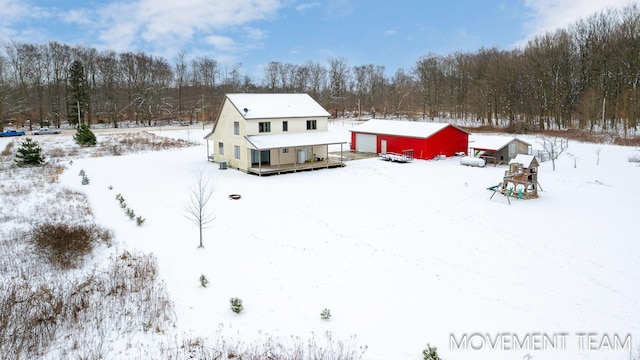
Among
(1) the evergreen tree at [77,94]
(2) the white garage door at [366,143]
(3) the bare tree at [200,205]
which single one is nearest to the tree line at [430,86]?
(1) the evergreen tree at [77,94]

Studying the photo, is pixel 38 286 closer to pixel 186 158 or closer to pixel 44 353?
pixel 44 353

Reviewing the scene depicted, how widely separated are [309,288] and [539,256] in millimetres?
8087

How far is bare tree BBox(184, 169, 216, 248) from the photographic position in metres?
15.4

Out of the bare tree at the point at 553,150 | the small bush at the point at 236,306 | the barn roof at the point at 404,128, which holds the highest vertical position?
the barn roof at the point at 404,128

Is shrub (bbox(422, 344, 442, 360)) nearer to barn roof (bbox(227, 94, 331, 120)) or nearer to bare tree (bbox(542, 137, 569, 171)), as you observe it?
barn roof (bbox(227, 94, 331, 120))

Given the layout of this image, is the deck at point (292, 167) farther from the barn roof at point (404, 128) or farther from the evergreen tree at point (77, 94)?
the evergreen tree at point (77, 94)

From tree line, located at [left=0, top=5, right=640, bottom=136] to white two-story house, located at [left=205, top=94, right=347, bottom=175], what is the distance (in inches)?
1247

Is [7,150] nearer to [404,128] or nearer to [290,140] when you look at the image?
[290,140]

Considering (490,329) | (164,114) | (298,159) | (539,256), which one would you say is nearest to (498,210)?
(539,256)

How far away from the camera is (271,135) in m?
29.0

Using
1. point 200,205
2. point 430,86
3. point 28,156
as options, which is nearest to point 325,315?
A: point 200,205

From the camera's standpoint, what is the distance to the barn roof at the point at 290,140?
89.0 ft

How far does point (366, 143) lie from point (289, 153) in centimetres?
941

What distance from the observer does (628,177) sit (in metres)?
25.4
